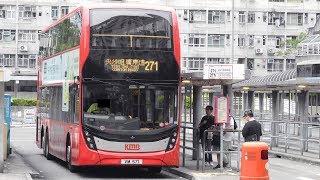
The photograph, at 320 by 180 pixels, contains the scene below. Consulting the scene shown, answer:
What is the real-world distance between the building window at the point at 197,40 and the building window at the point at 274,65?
22.6ft

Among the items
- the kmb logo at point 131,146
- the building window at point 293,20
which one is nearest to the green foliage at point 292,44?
the building window at point 293,20

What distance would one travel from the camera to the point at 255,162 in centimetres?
1462

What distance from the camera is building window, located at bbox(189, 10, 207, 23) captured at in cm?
8012

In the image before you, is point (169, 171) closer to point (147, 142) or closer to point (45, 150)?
point (147, 142)

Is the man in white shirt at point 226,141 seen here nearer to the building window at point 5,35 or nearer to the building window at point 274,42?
the building window at point 5,35

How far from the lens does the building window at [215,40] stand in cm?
8075

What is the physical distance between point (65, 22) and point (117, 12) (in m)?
3.52

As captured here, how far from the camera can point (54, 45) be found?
25.7m

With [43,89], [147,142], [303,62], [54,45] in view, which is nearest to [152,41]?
[147,142]

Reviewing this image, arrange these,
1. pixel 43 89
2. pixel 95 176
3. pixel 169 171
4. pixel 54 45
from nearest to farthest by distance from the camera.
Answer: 1. pixel 95 176
2. pixel 169 171
3. pixel 54 45
4. pixel 43 89

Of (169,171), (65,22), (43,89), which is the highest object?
(65,22)

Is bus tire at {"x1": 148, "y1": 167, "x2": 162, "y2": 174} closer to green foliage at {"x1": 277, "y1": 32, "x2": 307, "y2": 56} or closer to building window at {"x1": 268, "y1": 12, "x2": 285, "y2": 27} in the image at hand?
green foliage at {"x1": 277, "y1": 32, "x2": 307, "y2": 56}

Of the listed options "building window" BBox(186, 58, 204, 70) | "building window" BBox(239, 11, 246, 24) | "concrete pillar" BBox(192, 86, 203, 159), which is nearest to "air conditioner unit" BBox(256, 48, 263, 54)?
"building window" BBox(239, 11, 246, 24)

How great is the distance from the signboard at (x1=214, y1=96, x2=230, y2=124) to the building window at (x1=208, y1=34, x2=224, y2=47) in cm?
6059
